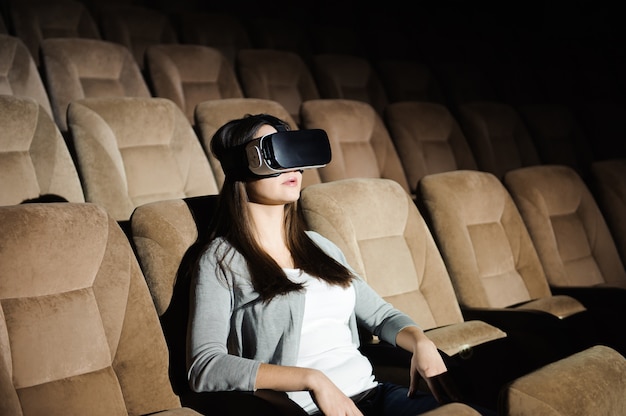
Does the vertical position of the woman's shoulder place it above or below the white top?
above

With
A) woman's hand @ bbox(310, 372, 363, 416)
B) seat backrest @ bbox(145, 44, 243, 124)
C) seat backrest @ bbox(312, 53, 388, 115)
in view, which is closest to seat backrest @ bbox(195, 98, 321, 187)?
seat backrest @ bbox(145, 44, 243, 124)

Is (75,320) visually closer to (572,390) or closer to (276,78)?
(572,390)

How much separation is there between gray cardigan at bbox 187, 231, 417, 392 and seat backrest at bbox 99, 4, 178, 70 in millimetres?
1803

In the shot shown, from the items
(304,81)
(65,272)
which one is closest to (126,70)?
(304,81)

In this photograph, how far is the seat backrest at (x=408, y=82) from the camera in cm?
273

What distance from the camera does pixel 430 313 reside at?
130cm

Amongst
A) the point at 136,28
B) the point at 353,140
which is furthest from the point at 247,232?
the point at 136,28

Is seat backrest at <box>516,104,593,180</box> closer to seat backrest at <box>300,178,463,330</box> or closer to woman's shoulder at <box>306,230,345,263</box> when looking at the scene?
seat backrest at <box>300,178,463,330</box>

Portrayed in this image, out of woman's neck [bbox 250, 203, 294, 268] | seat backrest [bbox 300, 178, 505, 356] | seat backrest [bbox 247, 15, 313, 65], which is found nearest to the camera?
woman's neck [bbox 250, 203, 294, 268]

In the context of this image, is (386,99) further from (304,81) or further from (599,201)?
(599,201)

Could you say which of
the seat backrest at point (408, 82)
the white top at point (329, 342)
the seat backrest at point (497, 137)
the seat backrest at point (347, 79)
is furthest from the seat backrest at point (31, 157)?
the seat backrest at point (408, 82)

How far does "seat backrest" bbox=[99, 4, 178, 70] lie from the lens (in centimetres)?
253

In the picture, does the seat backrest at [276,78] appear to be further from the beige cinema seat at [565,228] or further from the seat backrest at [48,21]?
the beige cinema seat at [565,228]

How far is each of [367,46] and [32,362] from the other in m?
2.70
